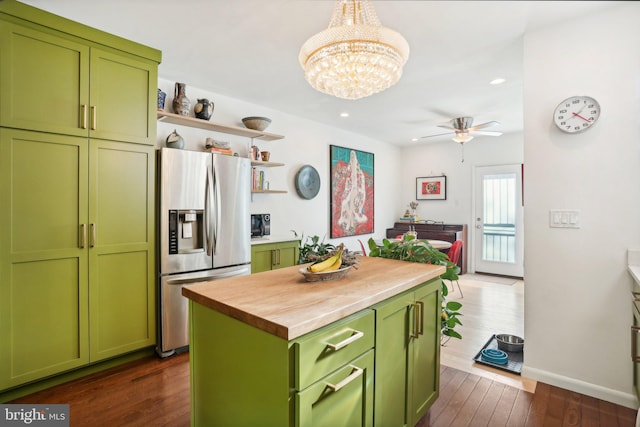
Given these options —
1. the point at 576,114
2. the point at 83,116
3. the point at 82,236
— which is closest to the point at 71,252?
the point at 82,236

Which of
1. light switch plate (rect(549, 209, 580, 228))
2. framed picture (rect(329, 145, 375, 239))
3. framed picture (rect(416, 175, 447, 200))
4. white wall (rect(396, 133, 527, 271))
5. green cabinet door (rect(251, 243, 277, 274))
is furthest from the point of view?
framed picture (rect(416, 175, 447, 200))

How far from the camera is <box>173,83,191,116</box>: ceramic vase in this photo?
3.06m

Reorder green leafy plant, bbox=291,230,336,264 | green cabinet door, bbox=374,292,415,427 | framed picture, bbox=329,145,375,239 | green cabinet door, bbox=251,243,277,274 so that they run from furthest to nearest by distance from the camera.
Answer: framed picture, bbox=329,145,375,239 → green leafy plant, bbox=291,230,336,264 → green cabinet door, bbox=251,243,277,274 → green cabinet door, bbox=374,292,415,427

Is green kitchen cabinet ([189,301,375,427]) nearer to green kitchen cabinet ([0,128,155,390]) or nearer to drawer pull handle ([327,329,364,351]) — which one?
drawer pull handle ([327,329,364,351])

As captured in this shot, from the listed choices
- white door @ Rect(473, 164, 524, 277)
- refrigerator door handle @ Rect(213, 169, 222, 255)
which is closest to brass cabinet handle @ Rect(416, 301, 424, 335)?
refrigerator door handle @ Rect(213, 169, 222, 255)

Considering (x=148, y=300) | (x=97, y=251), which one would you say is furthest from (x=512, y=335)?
(x=97, y=251)

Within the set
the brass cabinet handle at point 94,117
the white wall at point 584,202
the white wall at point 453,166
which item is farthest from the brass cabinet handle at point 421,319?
the white wall at point 453,166

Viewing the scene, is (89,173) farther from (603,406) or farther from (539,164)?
(603,406)

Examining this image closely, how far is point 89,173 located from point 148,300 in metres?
1.07

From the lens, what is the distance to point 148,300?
8.48 ft

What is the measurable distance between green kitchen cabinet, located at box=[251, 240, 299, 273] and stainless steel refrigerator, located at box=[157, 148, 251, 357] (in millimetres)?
257

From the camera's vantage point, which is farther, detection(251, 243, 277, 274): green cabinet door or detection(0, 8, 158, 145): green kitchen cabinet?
detection(251, 243, 277, 274): green cabinet door

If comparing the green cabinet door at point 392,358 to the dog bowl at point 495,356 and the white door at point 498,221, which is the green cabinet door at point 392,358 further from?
the white door at point 498,221

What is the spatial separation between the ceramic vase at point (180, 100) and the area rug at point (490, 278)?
5.09 metres
